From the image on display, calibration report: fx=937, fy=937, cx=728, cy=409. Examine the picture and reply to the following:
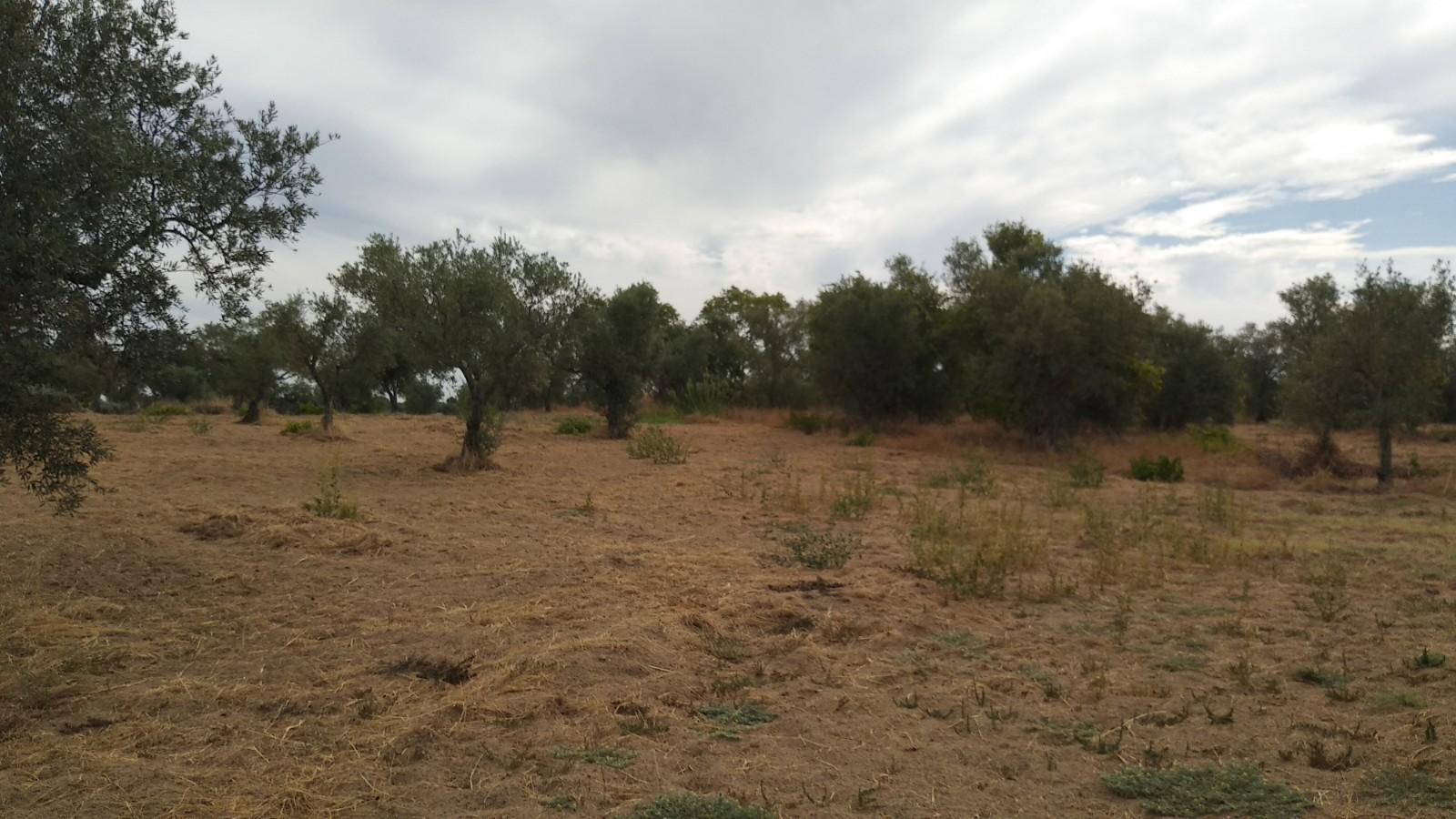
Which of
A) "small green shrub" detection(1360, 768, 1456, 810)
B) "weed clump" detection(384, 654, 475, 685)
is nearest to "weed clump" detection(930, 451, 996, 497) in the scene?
"weed clump" detection(384, 654, 475, 685)

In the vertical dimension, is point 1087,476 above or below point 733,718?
above

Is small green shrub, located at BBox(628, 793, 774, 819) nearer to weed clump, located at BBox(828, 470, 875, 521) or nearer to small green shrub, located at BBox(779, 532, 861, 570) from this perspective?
small green shrub, located at BBox(779, 532, 861, 570)

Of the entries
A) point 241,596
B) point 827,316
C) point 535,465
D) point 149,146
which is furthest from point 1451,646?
point 827,316

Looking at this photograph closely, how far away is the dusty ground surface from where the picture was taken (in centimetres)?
422

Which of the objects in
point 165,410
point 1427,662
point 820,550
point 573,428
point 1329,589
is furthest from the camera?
point 165,410

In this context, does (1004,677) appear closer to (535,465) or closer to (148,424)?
(535,465)

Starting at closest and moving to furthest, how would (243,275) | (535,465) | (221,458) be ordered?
(243,275)
(221,458)
(535,465)

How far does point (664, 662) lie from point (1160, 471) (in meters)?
17.6

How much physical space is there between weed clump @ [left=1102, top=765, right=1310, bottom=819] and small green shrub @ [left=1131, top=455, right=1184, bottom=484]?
17.4m

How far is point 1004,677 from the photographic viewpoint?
5.79 m

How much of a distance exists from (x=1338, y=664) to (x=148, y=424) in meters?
28.0

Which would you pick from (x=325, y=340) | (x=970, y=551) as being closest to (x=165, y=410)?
(x=325, y=340)

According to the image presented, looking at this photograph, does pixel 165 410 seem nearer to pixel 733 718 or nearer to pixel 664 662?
pixel 664 662

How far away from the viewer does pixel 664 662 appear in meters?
6.01
